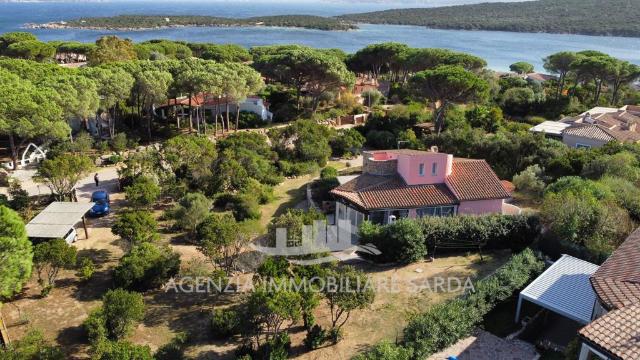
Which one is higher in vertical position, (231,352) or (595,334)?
(595,334)

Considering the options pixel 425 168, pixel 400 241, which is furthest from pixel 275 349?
pixel 425 168

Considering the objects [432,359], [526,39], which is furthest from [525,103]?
[526,39]

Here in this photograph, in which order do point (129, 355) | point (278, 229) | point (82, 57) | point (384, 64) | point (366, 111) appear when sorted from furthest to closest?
point (82, 57)
point (384, 64)
point (366, 111)
point (278, 229)
point (129, 355)

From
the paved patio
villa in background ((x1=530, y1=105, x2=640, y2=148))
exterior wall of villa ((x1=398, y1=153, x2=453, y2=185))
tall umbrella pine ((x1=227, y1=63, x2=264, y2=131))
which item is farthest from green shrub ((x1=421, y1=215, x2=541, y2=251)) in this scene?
tall umbrella pine ((x1=227, y1=63, x2=264, y2=131))

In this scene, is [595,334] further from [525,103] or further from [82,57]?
[82,57]

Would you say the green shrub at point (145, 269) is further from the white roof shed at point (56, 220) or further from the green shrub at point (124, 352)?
the green shrub at point (124, 352)

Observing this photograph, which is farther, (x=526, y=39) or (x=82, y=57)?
(x=526, y=39)
